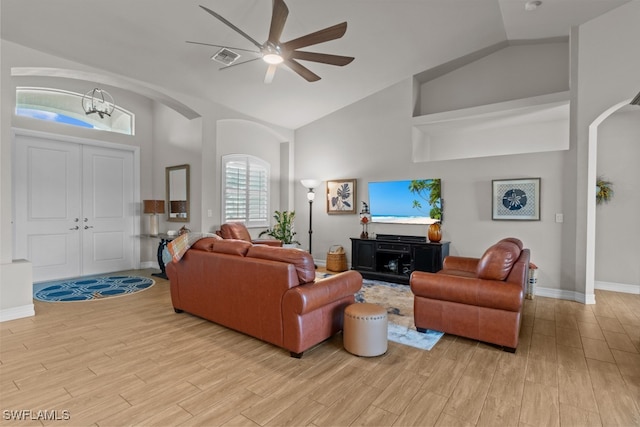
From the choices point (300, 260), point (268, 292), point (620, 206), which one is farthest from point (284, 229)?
point (620, 206)

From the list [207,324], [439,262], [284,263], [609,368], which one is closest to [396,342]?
[284,263]

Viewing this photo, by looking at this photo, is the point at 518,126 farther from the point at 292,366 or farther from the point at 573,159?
the point at 292,366

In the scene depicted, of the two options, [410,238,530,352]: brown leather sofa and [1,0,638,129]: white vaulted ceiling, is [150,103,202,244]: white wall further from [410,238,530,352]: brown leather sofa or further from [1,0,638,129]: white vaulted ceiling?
[410,238,530,352]: brown leather sofa

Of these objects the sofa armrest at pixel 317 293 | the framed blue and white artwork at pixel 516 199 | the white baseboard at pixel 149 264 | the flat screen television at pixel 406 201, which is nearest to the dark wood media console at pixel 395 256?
the flat screen television at pixel 406 201

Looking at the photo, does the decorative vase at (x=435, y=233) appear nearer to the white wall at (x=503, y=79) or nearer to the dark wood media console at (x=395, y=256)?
the dark wood media console at (x=395, y=256)

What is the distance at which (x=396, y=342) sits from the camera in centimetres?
311

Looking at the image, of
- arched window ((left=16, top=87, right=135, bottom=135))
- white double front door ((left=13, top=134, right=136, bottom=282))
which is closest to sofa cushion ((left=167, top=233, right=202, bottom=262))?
white double front door ((left=13, top=134, right=136, bottom=282))

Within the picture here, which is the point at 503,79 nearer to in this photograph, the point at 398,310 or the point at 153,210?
the point at 398,310

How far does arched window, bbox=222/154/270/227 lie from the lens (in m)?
6.34

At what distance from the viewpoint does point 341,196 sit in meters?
6.78

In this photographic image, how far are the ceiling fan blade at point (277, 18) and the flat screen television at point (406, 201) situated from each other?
11.7ft

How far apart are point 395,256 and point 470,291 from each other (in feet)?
9.70

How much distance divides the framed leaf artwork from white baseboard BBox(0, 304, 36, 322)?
4.89 metres

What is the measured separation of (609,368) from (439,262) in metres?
2.72
